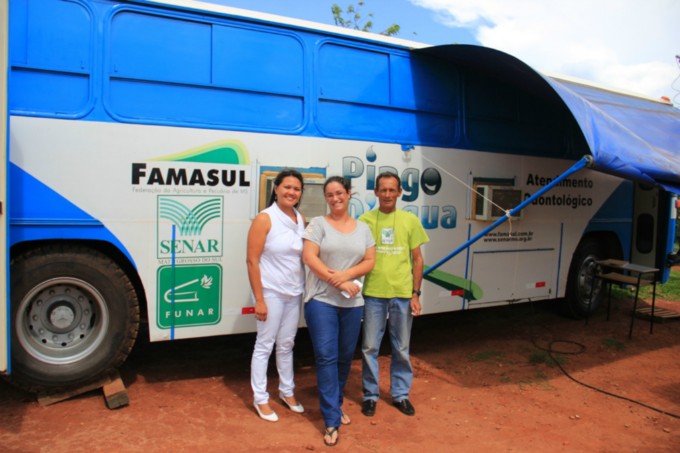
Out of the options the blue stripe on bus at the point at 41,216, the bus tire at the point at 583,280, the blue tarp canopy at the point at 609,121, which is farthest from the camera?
the bus tire at the point at 583,280

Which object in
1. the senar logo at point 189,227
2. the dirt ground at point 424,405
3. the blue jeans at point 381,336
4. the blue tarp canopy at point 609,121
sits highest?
the blue tarp canopy at point 609,121

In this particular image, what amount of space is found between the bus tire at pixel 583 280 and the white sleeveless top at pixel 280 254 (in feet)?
14.2

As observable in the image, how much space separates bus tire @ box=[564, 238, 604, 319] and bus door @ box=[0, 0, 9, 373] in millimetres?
5967

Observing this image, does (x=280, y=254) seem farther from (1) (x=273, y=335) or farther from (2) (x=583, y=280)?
(2) (x=583, y=280)

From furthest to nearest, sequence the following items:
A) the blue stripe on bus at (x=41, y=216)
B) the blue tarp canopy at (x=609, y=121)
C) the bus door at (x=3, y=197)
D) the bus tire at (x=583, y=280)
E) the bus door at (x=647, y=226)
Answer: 1. the bus door at (x=647, y=226)
2. the bus tire at (x=583, y=280)
3. the blue tarp canopy at (x=609, y=121)
4. the blue stripe on bus at (x=41, y=216)
5. the bus door at (x=3, y=197)

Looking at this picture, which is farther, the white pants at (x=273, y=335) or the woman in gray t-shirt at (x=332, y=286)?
the white pants at (x=273, y=335)

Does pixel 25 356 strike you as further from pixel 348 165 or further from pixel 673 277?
pixel 673 277

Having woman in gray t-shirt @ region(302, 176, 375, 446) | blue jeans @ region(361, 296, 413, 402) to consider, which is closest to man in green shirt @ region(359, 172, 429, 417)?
blue jeans @ region(361, 296, 413, 402)

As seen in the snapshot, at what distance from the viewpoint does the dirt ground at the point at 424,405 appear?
367cm

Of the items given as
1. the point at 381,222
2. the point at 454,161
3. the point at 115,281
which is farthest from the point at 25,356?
the point at 454,161

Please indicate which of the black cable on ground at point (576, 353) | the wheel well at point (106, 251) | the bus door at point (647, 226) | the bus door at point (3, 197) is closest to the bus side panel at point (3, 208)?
the bus door at point (3, 197)

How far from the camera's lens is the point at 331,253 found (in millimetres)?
3648

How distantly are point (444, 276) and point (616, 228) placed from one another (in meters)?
3.00

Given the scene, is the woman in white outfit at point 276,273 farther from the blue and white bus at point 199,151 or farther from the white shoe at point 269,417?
the blue and white bus at point 199,151
